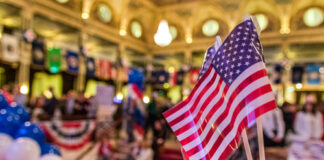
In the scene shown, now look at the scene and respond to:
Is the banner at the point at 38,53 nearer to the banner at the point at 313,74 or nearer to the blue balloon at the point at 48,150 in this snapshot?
the blue balloon at the point at 48,150

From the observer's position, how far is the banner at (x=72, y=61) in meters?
14.9

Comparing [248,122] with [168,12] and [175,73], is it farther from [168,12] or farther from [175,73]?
[168,12]

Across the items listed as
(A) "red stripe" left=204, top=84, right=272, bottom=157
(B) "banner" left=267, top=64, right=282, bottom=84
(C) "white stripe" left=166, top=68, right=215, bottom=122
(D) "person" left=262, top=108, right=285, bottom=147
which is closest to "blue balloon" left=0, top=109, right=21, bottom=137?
(C) "white stripe" left=166, top=68, right=215, bottom=122

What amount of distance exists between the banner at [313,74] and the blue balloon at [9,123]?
1643 centimetres

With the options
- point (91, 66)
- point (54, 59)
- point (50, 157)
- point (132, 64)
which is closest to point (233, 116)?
point (50, 157)

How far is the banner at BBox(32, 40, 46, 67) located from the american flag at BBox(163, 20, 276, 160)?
41.6 ft

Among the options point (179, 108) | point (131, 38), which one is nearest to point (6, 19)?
point (131, 38)

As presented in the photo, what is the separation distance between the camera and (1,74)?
15039 millimetres

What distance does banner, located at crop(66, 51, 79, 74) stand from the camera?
14922mm

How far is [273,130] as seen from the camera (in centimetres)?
623

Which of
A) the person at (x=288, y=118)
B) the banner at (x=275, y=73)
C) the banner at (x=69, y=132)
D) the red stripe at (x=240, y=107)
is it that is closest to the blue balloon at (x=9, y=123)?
the red stripe at (x=240, y=107)

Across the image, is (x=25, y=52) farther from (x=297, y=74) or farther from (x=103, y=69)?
(x=297, y=74)

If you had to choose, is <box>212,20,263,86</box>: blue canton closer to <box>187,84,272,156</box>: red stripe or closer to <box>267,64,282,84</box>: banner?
<box>187,84,272,156</box>: red stripe

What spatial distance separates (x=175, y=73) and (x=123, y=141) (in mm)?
13453
